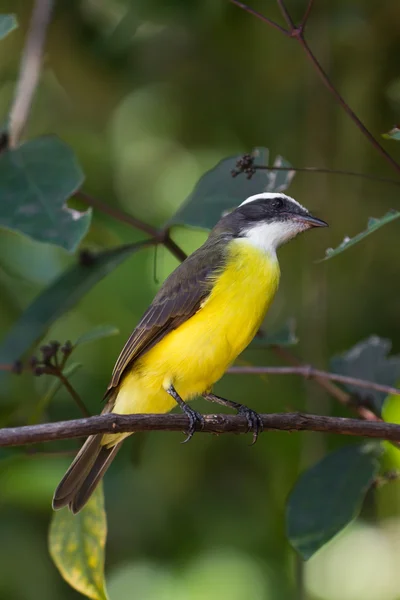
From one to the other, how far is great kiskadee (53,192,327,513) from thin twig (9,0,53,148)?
868 millimetres

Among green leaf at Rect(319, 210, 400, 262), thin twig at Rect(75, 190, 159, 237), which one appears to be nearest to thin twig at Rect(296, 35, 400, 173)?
green leaf at Rect(319, 210, 400, 262)

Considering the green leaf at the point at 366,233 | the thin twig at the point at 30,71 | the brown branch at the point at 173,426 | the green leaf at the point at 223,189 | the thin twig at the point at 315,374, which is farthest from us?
the thin twig at the point at 30,71

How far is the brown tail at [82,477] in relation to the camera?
3.01m

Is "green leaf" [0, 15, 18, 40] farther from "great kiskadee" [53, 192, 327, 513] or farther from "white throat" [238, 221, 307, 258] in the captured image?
"white throat" [238, 221, 307, 258]

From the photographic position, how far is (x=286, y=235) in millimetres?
3467

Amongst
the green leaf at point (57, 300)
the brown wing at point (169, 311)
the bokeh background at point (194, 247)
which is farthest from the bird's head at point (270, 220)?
the bokeh background at point (194, 247)

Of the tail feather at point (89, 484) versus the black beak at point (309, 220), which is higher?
the black beak at point (309, 220)

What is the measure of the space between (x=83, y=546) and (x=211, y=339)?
756mm

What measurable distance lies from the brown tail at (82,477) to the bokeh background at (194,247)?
0.42 meters

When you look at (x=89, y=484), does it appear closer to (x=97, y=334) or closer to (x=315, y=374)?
Answer: (x=97, y=334)

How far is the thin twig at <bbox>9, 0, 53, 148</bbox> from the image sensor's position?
12.2 feet

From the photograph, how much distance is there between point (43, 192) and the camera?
10.0ft

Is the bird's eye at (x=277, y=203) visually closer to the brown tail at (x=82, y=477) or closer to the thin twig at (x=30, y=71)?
the thin twig at (x=30, y=71)

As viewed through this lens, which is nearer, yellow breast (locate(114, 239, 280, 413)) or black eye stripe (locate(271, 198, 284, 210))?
yellow breast (locate(114, 239, 280, 413))
